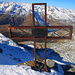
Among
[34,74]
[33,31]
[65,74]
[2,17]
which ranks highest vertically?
[2,17]

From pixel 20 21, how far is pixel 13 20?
540cm

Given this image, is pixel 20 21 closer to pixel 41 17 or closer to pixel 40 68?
pixel 41 17

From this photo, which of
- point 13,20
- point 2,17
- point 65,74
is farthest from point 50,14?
point 65,74

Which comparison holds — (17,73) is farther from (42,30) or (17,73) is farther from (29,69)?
(42,30)

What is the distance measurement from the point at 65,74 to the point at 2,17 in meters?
57.5

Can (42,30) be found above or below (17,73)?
above

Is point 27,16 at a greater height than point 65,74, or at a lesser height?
greater

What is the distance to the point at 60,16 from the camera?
8150cm

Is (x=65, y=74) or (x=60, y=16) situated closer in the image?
(x=65, y=74)

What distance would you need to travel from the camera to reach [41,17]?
69.6 meters

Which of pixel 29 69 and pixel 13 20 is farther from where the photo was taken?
pixel 13 20

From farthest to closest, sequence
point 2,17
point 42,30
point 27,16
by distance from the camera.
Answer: point 27,16 < point 2,17 < point 42,30

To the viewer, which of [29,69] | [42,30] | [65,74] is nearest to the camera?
[42,30]

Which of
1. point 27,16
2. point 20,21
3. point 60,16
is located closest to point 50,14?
point 60,16
